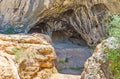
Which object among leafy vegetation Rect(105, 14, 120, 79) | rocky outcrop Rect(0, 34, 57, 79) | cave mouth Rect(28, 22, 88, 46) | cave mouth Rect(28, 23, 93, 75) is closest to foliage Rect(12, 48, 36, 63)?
rocky outcrop Rect(0, 34, 57, 79)

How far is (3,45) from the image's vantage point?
22.0 ft

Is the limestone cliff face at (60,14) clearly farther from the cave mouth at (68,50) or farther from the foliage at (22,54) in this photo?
the foliage at (22,54)

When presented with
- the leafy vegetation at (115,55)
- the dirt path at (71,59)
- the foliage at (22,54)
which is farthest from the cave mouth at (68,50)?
the leafy vegetation at (115,55)

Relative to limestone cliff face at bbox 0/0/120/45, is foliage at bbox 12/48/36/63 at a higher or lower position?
lower

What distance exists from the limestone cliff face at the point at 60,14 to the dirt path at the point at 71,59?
85cm

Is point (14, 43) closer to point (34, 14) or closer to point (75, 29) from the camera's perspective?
point (34, 14)

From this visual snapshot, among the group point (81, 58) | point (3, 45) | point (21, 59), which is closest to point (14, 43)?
point (3, 45)

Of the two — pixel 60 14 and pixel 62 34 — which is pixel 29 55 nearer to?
pixel 60 14

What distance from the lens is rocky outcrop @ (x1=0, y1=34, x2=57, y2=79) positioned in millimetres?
6338

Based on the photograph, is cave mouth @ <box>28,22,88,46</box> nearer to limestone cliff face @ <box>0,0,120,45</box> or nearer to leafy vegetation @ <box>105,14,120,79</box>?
limestone cliff face @ <box>0,0,120,45</box>

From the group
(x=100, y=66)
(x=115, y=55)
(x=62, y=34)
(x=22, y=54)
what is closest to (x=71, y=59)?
(x=62, y=34)

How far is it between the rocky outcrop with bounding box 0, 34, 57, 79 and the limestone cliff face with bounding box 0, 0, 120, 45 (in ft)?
7.98

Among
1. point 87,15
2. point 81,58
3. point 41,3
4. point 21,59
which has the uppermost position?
point 41,3

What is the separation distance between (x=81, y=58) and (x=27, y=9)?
275cm
